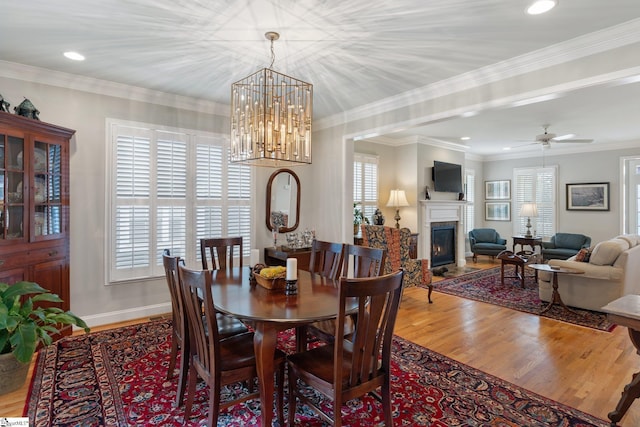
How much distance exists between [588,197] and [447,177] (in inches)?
127

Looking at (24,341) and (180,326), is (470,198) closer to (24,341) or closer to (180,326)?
(180,326)

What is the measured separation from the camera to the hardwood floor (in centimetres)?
242

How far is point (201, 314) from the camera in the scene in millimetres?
1877

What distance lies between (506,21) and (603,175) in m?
6.76

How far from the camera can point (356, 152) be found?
6387mm

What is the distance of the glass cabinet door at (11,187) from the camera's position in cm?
287

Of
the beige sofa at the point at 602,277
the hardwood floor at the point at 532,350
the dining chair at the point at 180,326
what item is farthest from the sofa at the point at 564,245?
the dining chair at the point at 180,326

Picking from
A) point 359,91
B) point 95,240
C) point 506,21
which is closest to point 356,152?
point 359,91

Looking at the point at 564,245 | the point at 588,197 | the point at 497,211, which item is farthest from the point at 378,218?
the point at 588,197

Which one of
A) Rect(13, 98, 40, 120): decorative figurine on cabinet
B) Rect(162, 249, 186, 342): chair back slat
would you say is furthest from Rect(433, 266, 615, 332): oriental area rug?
Rect(13, 98, 40, 120): decorative figurine on cabinet

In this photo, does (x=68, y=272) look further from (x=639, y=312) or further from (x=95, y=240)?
(x=639, y=312)

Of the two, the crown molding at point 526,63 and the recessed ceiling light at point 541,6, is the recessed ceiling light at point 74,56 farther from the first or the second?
the recessed ceiling light at point 541,6

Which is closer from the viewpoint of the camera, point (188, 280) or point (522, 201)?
point (188, 280)

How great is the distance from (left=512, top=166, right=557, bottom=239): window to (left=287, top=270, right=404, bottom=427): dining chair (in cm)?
754
